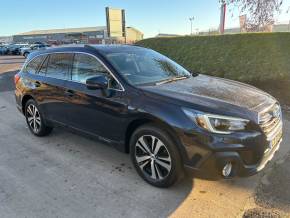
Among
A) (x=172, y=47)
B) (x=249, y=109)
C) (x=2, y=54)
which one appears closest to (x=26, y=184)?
(x=249, y=109)

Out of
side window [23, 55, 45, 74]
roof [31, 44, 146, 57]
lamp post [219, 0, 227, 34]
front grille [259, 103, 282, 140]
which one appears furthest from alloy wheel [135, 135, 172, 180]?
lamp post [219, 0, 227, 34]

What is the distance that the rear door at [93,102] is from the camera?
12.8 feet

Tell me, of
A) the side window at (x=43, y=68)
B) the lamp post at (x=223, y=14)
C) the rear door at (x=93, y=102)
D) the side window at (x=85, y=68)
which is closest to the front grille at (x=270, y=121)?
the rear door at (x=93, y=102)

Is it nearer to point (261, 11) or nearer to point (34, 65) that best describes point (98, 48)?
point (34, 65)

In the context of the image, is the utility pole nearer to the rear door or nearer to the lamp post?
the lamp post

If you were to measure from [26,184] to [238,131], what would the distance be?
2.64m

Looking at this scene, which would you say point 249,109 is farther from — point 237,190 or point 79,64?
point 79,64

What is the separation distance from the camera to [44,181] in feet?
12.8

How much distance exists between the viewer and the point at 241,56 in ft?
32.9

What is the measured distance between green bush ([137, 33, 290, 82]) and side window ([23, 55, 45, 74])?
6133 mm

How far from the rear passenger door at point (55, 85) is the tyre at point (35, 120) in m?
0.28

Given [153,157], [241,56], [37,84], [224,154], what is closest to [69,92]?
[37,84]

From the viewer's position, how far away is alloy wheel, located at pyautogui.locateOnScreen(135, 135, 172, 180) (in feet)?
11.6

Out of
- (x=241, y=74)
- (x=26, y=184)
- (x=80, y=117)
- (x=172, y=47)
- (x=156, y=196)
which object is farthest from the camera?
(x=172, y=47)
